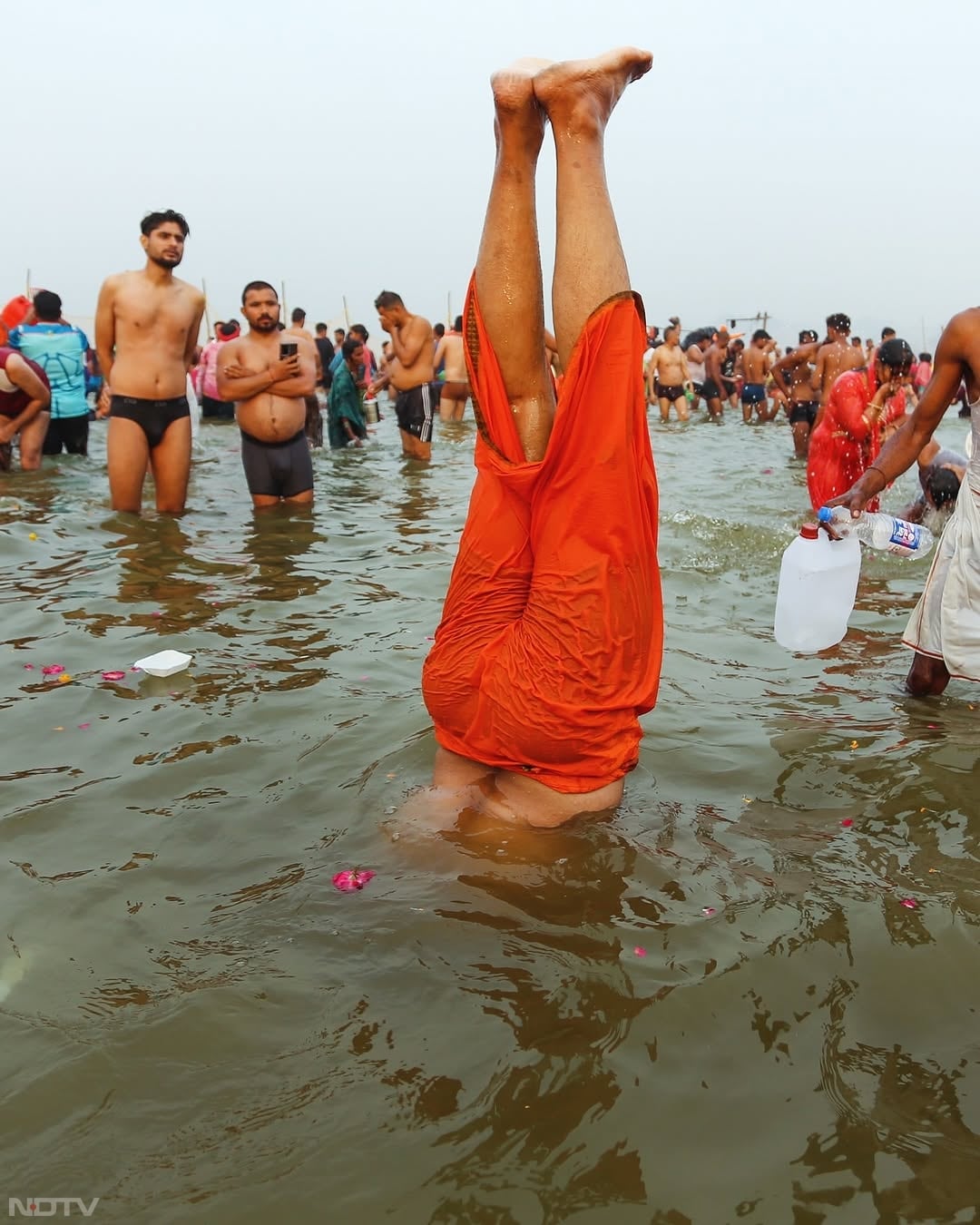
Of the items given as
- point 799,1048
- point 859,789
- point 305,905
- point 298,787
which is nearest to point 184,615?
point 298,787

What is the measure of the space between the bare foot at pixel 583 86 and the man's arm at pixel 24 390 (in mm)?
8216

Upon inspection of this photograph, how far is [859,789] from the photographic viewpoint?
125 inches

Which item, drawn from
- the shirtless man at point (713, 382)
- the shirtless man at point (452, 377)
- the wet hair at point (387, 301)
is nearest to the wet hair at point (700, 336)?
the shirtless man at point (713, 382)

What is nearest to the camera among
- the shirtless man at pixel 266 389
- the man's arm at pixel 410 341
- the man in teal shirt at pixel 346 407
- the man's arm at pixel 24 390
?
the shirtless man at pixel 266 389

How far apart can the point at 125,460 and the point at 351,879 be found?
523 centimetres

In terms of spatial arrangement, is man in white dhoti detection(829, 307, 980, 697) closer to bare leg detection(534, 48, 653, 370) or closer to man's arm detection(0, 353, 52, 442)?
bare leg detection(534, 48, 653, 370)

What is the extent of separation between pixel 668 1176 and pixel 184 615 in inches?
152

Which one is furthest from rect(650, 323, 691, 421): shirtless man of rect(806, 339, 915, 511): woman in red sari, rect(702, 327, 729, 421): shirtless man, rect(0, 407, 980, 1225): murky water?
rect(0, 407, 980, 1225): murky water

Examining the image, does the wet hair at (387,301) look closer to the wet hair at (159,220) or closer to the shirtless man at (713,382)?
the wet hair at (159,220)

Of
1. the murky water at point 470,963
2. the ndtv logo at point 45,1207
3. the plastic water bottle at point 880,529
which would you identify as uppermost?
the plastic water bottle at point 880,529

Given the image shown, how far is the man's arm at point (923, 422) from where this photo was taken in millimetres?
3588

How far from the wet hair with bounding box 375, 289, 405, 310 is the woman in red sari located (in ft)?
15.9

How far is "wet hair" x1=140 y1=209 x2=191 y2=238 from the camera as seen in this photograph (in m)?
6.54

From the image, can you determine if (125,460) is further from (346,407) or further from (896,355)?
(346,407)
